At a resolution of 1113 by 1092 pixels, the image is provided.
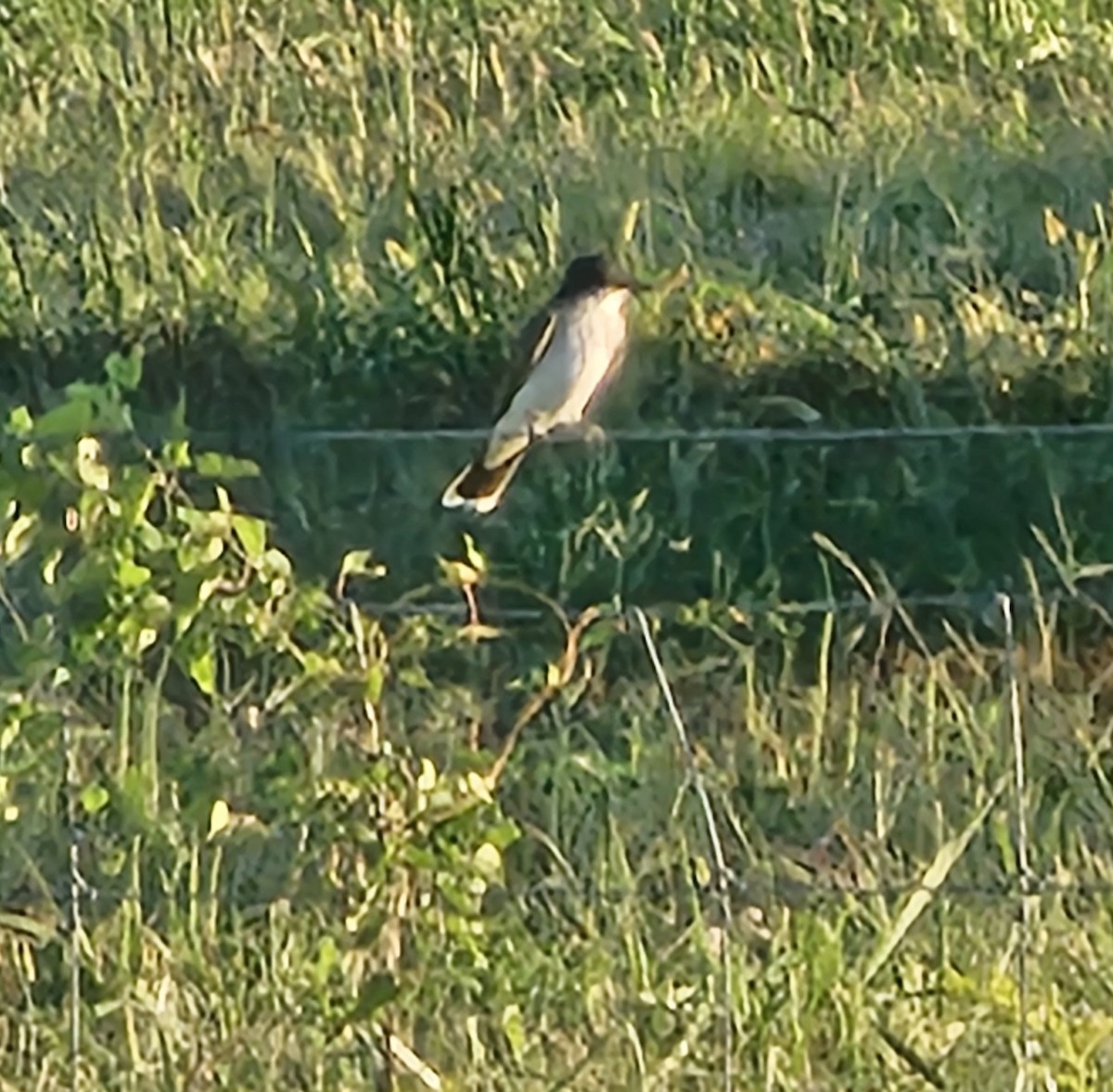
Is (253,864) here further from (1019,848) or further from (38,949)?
(1019,848)

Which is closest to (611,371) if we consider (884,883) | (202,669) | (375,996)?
(884,883)

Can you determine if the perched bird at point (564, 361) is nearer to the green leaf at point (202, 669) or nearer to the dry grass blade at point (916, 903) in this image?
the dry grass blade at point (916, 903)

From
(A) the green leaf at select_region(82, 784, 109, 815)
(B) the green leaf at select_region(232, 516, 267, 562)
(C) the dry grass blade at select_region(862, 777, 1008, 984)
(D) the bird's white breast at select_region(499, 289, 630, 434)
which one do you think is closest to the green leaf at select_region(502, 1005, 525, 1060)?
(C) the dry grass blade at select_region(862, 777, 1008, 984)

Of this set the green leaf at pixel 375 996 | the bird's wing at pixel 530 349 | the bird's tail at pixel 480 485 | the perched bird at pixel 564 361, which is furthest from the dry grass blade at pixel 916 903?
the bird's tail at pixel 480 485

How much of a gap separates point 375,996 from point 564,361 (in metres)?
2.10

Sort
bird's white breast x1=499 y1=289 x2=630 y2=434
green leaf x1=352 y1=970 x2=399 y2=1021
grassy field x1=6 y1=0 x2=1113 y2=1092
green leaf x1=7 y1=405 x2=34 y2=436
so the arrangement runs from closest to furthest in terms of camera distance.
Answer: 1. green leaf x1=7 y1=405 x2=34 y2=436
2. green leaf x1=352 y1=970 x2=399 y2=1021
3. grassy field x1=6 y1=0 x2=1113 y2=1092
4. bird's white breast x1=499 y1=289 x2=630 y2=434

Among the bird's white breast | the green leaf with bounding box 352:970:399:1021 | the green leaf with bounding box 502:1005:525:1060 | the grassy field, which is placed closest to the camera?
the green leaf with bounding box 352:970:399:1021

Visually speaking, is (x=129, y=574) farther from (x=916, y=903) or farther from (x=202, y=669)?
(x=916, y=903)

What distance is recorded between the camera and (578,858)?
4.82 m

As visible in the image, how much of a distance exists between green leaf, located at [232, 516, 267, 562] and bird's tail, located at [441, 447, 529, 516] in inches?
85.3

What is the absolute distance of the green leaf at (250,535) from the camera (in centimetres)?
357

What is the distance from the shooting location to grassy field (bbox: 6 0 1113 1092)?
3.81 m

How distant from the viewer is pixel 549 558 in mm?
5977

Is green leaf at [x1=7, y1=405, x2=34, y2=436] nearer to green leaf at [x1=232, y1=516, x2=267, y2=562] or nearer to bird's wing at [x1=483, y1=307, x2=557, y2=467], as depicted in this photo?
green leaf at [x1=232, y1=516, x2=267, y2=562]
